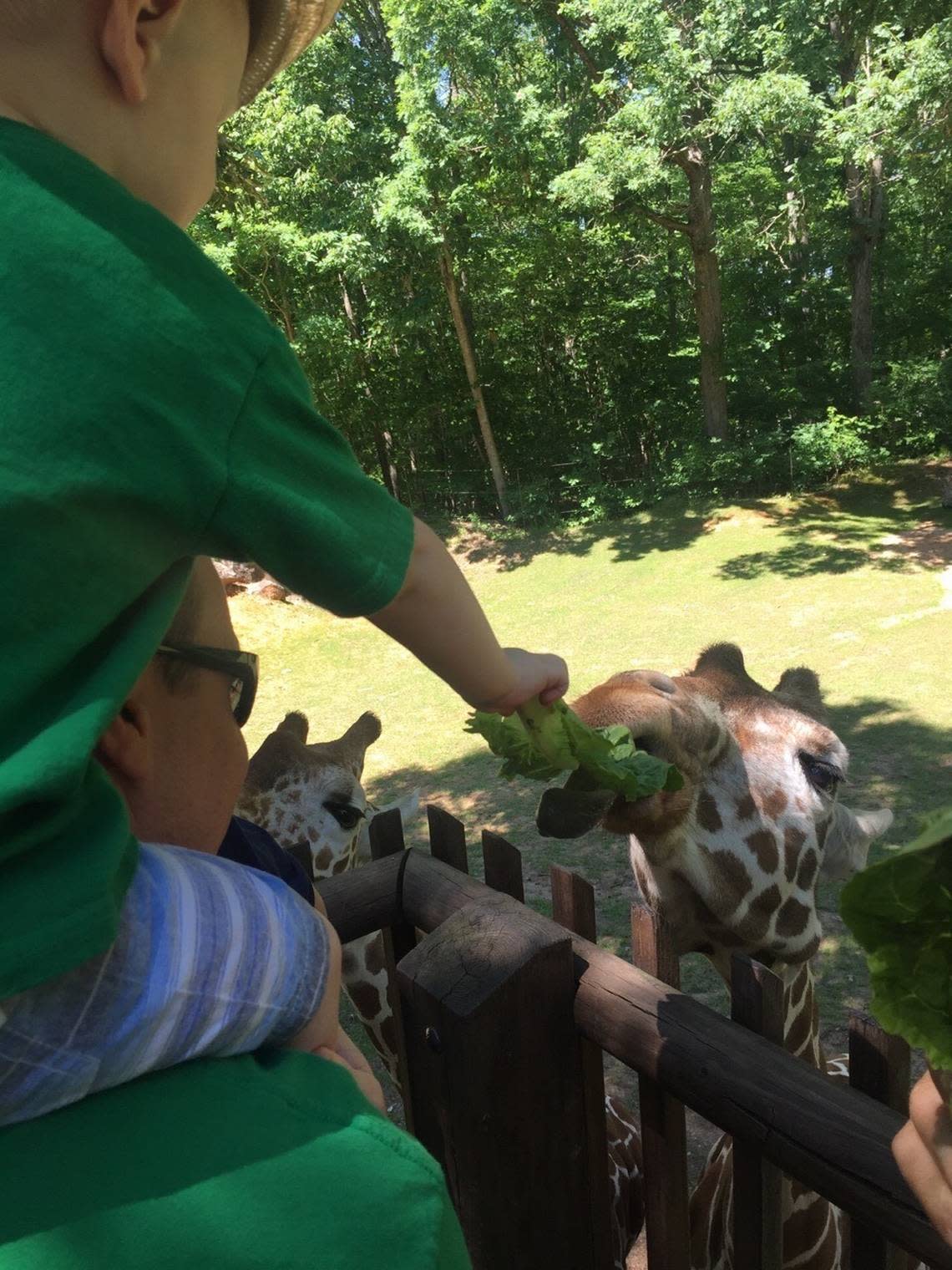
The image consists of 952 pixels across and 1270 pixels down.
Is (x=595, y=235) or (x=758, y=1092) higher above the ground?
(x=595, y=235)

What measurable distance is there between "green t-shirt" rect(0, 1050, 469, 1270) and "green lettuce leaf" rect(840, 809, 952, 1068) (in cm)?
51

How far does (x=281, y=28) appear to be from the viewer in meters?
1.38

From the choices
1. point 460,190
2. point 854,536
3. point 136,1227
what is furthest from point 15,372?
point 460,190

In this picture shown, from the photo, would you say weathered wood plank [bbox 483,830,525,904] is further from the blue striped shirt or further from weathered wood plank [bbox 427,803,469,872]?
the blue striped shirt

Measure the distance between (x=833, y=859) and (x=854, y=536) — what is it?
1449 centimetres

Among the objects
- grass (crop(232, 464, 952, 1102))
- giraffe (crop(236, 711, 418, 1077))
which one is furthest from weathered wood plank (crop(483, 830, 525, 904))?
grass (crop(232, 464, 952, 1102))

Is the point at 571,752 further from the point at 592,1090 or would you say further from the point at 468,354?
the point at 468,354

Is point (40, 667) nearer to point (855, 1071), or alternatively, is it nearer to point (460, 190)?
point (855, 1071)

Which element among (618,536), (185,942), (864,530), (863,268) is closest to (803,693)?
(185,942)

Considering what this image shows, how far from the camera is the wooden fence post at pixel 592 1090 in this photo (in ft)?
6.81

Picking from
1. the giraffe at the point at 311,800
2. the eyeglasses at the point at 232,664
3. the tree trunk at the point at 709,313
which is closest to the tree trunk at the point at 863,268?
the tree trunk at the point at 709,313

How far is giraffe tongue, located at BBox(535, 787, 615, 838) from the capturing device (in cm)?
185

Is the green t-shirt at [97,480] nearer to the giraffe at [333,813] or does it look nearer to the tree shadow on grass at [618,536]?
the giraffe at [333,813]

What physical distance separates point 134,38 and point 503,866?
73.5 inches
